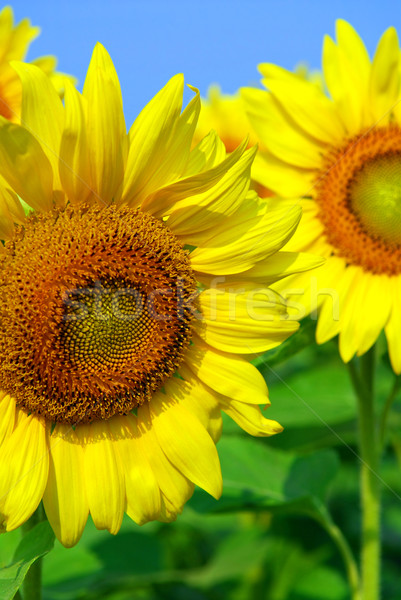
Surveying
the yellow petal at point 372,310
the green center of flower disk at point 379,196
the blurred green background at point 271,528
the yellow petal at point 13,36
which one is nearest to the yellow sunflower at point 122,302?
the blurred green background at point 271,528

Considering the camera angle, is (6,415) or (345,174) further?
(345,174)

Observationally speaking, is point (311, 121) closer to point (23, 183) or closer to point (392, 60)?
point (392, 60)

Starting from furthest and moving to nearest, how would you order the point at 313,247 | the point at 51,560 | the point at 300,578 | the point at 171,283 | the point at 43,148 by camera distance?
the point at 300,578, the point at 51,560, the point at 313,247, the point at 171,283, the point at 43,148

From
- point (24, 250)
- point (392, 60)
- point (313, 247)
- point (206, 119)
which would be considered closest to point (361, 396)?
point (313, 247)

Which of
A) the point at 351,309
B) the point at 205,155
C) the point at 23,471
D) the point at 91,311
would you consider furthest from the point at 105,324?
the point at 351,309

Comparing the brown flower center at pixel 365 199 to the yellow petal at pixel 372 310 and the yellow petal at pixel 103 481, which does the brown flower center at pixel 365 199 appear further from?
the yellow petal at pixel 103 481

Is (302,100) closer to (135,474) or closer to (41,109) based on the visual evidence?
(41,109)

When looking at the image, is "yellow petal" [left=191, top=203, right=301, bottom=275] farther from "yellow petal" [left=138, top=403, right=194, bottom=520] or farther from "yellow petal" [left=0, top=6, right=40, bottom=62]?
"yellow petal" [left=0, top=6, right=40, bottom=62]
